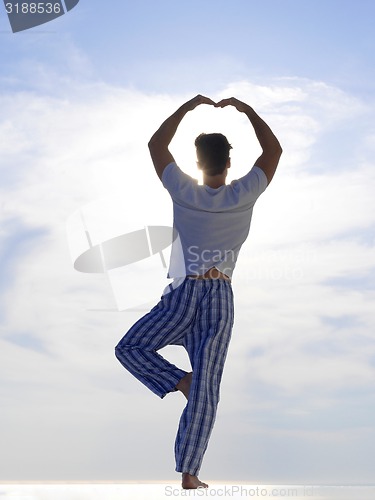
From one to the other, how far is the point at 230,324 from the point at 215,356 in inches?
11.0

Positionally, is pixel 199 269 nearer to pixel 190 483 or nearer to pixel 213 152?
pixel 213 152

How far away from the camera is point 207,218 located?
560cm

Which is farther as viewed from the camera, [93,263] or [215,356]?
[93,263]

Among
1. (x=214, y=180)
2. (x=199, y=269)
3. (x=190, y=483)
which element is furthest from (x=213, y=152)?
(x=190, y=483)

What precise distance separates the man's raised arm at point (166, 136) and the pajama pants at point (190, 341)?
3.06 ft

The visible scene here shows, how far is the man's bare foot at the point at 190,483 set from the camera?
214 inches

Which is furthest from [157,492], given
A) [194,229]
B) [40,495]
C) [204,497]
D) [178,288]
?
[194,229]

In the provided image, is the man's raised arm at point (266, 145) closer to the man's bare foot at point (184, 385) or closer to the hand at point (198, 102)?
the hand at point (198, 102)

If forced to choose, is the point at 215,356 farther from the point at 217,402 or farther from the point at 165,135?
the point at 165,135

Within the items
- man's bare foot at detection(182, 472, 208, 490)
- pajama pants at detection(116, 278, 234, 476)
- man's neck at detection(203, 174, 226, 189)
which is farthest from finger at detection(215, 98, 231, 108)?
man's bare foot at detection(182, 472, 208, 490)

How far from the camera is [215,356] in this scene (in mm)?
5637

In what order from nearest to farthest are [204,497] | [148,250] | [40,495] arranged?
1. [204,497]
2. [148,250]
3. [40,495]

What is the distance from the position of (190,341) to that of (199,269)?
1.87 feet

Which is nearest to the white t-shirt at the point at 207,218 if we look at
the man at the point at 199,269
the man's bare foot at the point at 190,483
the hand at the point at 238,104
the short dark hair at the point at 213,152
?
the man at the point at 199,269
